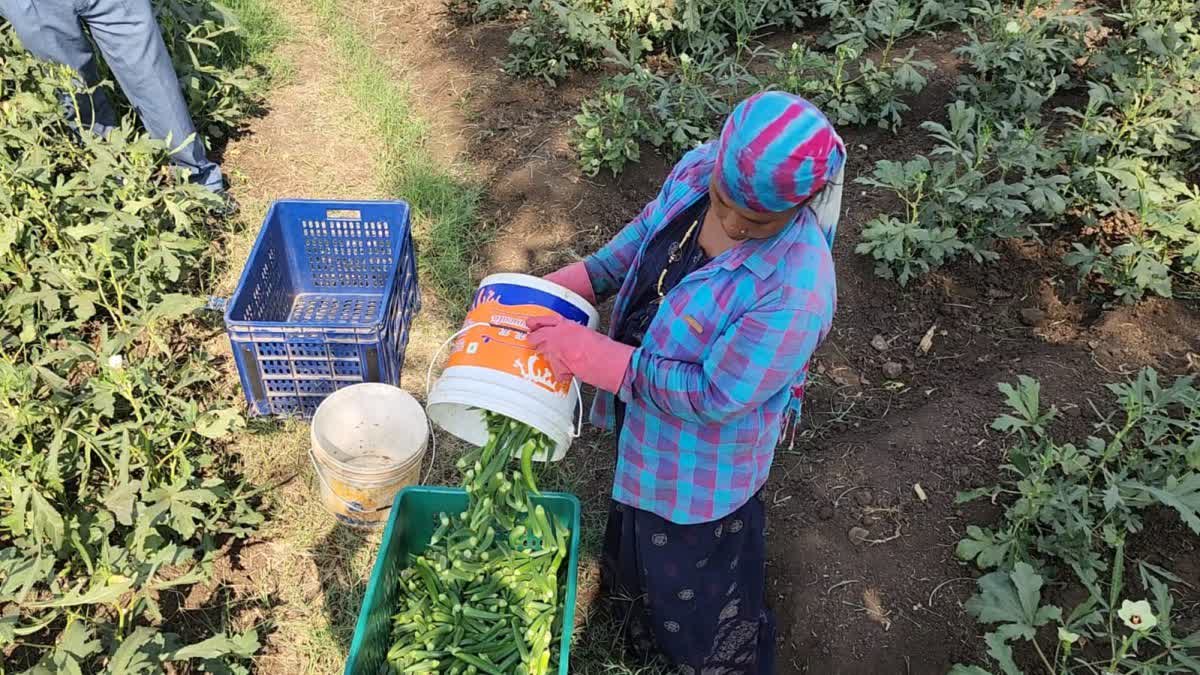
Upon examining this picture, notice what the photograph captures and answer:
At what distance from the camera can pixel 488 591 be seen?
2.61m

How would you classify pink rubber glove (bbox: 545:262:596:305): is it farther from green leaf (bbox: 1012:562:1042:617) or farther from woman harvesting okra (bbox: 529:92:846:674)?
green leaf (bbox: 1012:562:1042:617)

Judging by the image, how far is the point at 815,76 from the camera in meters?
4.76

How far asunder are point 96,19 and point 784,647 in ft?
12.4

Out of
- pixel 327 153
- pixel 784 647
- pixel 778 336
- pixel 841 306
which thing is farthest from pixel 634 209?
pixel 778 336

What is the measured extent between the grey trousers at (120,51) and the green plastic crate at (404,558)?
200 cm

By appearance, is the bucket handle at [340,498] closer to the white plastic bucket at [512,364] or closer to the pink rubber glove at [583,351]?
the white plastic bucket at [512,364]

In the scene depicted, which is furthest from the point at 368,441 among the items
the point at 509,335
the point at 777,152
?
the point at 777,152

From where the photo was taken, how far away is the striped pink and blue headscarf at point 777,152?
66.8 inches

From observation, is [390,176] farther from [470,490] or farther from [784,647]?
[784,647]

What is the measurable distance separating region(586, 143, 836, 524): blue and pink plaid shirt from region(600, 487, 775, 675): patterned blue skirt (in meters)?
0.14

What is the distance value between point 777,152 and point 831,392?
2.11m

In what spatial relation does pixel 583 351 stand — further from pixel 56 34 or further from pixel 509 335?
pixel 56 34

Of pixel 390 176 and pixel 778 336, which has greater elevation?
pixel 778 336

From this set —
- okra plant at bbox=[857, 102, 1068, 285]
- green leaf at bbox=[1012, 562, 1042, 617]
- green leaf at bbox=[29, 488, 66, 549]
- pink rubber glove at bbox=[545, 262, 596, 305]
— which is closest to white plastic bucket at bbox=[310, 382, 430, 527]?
green leaf at bbox=[29, 488, 66, 549]
